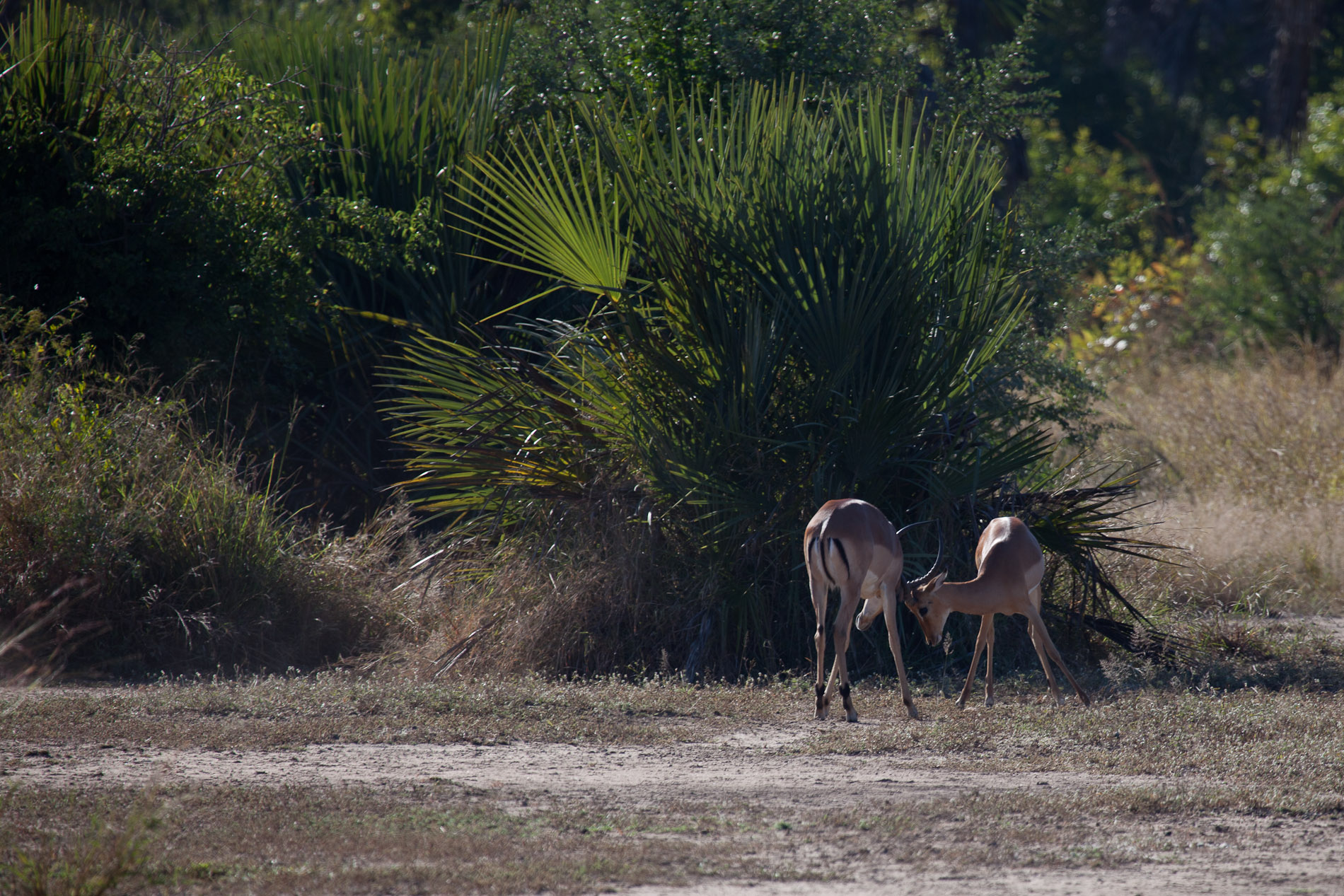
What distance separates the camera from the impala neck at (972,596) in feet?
21.9

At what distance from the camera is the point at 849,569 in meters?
6.33

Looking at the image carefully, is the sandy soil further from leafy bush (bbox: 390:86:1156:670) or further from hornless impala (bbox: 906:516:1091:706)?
leafy bush (bbox: 390:86:1156:670)

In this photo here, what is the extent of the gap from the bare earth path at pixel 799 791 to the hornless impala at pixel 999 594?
855 millimetres

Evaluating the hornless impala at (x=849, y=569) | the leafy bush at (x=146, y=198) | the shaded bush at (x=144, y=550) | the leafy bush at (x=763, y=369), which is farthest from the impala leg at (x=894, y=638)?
the leafy bush at (x=146, y=198)

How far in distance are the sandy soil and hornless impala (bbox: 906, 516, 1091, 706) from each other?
944 mm

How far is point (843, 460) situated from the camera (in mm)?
8086

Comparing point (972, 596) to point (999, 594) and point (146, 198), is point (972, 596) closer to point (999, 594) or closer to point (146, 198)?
point (999, 594)

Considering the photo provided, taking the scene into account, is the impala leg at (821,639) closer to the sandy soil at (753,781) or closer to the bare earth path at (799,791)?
the bare earth path at (799,791)

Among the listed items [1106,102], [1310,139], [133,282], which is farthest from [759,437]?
[1106,102]

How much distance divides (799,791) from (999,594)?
1939 millimetres

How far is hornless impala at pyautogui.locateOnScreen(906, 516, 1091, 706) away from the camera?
669cm

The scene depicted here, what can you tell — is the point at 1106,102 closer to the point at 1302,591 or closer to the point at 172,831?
the point at 1302,591

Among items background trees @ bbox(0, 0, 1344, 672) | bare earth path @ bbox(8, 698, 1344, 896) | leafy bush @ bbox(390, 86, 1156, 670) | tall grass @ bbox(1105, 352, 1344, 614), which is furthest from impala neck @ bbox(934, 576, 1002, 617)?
tall grass @ bbox(1105, 352, 1344, 614)

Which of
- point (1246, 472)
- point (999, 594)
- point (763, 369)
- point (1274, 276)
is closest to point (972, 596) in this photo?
point (999, 594)
